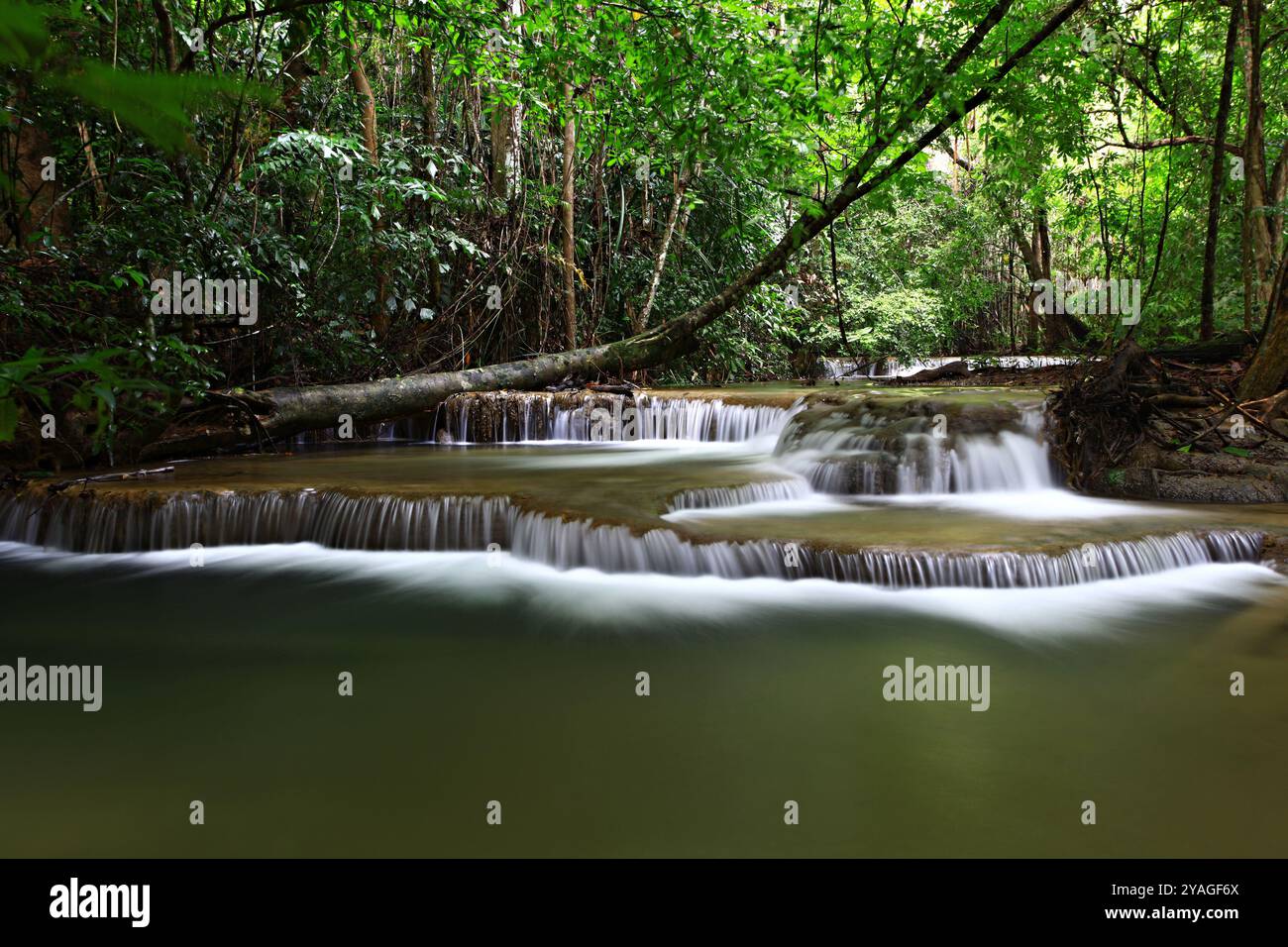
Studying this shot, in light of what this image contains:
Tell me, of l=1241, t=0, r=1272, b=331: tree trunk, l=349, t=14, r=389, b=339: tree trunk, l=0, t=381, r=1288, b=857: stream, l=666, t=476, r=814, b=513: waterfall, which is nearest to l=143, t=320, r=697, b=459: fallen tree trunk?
l=0, t=381, r=1288, b=857: stream

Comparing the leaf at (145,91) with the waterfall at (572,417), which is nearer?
the leaf at (145,91)

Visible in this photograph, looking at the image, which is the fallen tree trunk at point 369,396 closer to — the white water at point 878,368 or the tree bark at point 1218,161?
the white water at point 878,368

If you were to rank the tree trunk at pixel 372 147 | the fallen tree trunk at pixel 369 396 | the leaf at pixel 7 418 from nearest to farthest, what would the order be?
the leaf at pixel 7 418 → the fallen tree trunk at pixel 369 396 → the tree trunk at pixel 372 147

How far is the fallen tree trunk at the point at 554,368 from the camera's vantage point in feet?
24.4

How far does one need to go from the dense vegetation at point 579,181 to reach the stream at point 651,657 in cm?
143

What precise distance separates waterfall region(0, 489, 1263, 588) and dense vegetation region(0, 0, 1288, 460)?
0.81 m

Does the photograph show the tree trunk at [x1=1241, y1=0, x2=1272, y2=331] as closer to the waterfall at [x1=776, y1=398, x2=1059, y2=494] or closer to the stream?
the waterfall at [x1=776, y1=398, x2=1059, y2=494]

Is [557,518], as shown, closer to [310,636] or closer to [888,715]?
[310,636]

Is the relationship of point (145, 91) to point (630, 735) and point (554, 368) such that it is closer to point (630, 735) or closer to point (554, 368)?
point (630, 735)

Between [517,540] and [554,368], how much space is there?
6.10 meters

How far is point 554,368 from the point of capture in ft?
38.1

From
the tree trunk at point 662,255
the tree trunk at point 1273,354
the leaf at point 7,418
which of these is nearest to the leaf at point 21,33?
the leaf at point 7,418

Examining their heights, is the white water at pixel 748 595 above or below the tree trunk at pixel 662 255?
below

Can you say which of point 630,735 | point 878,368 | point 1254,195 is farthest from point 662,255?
point 630,735
